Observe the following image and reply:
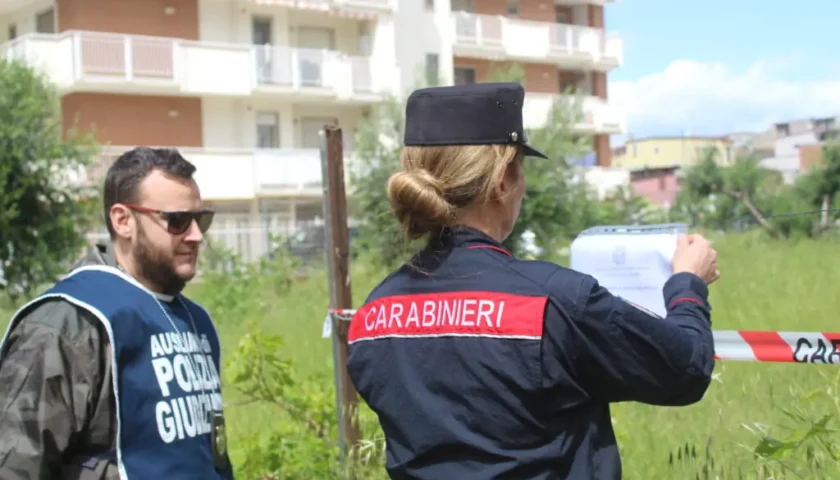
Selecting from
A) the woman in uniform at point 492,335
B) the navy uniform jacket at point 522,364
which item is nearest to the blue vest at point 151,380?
the woman in uniform at point 492,335

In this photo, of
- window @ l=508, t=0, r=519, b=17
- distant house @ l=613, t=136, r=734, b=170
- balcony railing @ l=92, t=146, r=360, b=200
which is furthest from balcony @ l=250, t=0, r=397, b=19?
distant house @ l=613, t=136, r=734, b=170

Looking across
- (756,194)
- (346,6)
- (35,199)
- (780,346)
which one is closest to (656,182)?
(756,194)

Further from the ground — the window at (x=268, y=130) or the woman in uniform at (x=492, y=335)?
the window at (x=268, y=130)

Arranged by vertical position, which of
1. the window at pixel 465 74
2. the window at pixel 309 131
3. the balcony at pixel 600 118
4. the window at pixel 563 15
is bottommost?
the window at pixel 309 131

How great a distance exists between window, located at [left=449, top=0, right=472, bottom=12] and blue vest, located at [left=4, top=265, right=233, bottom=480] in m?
33.6

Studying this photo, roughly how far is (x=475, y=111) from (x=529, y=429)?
0.67 meters

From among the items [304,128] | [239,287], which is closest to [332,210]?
[239,287]

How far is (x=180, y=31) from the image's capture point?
28219 mm

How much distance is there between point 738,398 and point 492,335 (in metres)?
4.01

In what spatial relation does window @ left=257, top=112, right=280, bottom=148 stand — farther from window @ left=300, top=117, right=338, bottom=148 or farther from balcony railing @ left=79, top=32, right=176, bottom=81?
balcony railing @ left=79, top=32, right=176, bottom=81

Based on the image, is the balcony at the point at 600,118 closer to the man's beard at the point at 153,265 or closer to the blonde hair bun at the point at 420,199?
the man's beard at the point at 153,265

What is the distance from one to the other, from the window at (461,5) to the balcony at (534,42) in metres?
1.07

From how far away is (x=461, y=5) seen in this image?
118 ft

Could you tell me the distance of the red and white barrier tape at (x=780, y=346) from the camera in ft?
11.8
